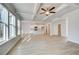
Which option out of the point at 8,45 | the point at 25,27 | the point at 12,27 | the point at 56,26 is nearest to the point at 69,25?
the point at 56,26

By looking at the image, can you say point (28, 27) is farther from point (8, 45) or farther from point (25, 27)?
point (8, 45)

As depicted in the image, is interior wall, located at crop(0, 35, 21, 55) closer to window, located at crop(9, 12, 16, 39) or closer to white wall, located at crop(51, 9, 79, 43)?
window, located at crop(9, 12, 16, 39)

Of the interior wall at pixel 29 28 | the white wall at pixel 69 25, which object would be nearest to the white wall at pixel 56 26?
the white wall at pixel 69 25

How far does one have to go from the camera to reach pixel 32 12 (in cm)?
396

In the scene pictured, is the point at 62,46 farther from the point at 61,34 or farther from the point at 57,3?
the point at 57,3

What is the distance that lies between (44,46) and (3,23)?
130cm

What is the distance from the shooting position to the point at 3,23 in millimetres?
3410

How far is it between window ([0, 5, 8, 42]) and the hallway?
43 centimetres

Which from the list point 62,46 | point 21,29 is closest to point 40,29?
point 21,29

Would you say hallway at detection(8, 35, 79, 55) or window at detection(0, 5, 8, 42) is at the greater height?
window at detection(0, 5, 8, 42)

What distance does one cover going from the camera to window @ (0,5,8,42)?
3288mm

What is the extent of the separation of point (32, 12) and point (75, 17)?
4.14 feet

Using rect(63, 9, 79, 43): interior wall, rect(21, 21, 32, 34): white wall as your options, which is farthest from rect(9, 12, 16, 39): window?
rect(63, 9, 79, 43): interior wall

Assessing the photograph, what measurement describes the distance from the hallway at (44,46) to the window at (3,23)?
43cm
